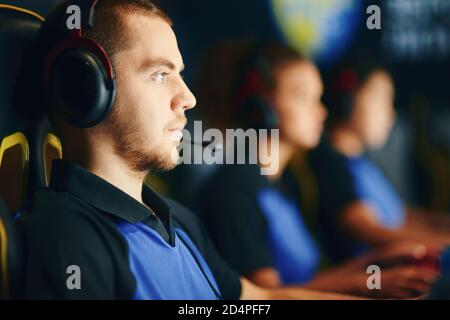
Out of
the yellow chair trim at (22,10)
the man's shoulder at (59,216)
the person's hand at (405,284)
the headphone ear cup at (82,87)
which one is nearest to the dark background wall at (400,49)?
the yellow chair trim at (22,10)

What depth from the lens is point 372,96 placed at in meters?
1.77

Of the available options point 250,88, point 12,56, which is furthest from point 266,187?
point 12,56

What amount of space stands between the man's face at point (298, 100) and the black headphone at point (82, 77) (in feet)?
1.58

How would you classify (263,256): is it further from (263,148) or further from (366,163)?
(366,163)

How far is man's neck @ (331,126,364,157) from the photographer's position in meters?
1.79

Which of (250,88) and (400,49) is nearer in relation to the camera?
(250,88)

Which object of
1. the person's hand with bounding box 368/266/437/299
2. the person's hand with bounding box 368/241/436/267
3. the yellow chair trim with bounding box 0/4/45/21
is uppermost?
the yellow chair trim with bounding box 0/4/45/21

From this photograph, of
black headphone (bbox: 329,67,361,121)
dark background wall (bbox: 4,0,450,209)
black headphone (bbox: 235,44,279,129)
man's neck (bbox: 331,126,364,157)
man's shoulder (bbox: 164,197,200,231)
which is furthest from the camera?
man's neck (bbox: 331,126,364,157)

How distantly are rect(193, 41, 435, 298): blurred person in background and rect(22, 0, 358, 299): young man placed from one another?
0.63 feet

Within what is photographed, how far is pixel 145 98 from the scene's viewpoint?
1095 mm

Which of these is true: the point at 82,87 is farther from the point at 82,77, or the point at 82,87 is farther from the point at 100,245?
the point at 100,245

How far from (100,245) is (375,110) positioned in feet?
3.17

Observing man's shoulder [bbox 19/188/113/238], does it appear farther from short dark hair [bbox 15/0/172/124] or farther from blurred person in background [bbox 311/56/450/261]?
blurred person in background [bbox 311/56/450/261]

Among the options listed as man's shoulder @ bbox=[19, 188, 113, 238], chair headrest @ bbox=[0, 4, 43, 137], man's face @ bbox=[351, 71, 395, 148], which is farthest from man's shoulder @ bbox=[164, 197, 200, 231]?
man's face @ bbox=[351, 71, 395, 148]
